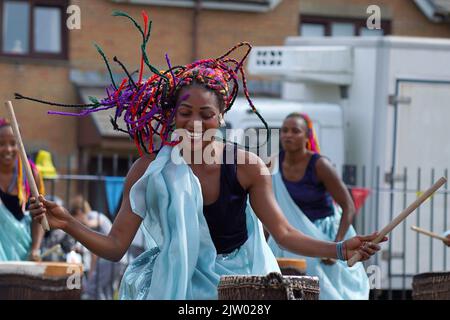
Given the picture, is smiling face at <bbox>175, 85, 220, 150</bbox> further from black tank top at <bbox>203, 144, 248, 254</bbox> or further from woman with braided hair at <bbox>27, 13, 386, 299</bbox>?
black tank top at <bbox>203, 144, 248, 254</bbox>

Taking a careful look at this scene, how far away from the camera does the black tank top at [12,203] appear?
922 cm

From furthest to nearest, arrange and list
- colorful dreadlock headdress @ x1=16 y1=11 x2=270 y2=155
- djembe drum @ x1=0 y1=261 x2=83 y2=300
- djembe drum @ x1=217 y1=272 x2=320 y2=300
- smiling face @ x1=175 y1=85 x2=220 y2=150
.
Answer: djembe drum @ x1=0 y1=261 x2=83 y2=300 → colorful dreadlock headdress @ x1=16 y1=11 x2=270 y2=155 → smiling face @ x1=175 y1=85 x2=220 y2=150 → djembe drum @ x1=217 y1=272 x2=320 y2=300

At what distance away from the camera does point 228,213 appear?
5.00 metres

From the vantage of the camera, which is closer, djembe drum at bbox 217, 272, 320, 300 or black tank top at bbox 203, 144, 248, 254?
djembe drum at bbox 217, 272, 320, 300

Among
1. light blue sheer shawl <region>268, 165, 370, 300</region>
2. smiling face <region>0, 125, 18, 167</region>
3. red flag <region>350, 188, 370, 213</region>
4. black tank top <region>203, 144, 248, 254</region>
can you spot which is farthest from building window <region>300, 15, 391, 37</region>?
black tank top <region>203, 144, 248, 254</region>

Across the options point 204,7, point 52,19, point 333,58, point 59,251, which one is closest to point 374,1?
point 204,7

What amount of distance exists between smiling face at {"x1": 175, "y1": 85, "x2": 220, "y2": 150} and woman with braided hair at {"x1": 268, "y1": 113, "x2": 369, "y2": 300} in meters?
3.97

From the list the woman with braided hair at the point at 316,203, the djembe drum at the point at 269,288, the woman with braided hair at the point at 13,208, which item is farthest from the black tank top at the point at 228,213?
the woman with braided hair at the point at 13,208

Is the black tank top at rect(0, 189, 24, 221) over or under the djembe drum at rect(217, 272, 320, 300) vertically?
under

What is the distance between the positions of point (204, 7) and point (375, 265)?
27.5 feet

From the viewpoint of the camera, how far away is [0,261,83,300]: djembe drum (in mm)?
6488

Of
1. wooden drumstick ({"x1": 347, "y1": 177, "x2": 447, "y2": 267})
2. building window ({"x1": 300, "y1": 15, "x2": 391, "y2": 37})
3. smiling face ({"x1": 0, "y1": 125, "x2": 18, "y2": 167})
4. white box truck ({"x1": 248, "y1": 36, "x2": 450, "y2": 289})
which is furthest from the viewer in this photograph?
building window ({"x1": 300, "y1": 15, "x2": 391, "y2": 37})

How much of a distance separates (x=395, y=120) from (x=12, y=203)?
4.37 metres

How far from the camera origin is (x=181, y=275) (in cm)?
471
